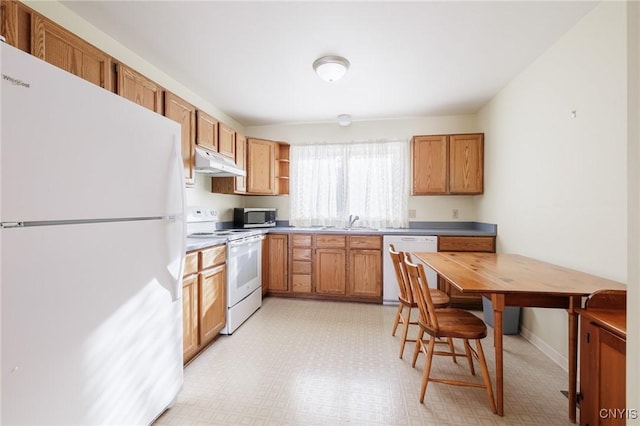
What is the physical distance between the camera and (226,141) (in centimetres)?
322

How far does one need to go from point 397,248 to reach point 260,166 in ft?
7.12

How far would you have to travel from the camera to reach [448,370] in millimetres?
2023

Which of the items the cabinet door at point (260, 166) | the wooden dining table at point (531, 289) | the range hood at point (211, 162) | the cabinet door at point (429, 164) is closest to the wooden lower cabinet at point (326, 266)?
the cabinet door at point (260, 166)

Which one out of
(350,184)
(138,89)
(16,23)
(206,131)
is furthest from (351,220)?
(16,23)

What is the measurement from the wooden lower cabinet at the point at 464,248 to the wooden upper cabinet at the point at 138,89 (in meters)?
3.23

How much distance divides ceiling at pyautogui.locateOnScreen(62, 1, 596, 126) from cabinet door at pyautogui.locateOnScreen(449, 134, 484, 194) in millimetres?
525

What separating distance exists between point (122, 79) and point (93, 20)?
0.49 metres

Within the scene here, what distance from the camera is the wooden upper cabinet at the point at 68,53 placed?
1.37m

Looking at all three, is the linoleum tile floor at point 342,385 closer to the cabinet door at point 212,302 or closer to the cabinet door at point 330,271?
the cabinet door at point 212,302

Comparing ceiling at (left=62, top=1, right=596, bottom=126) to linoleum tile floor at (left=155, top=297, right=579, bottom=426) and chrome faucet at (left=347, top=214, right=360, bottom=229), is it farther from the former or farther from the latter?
linoleum tile floor at (left=155, top=297, right=579, bottom=426)

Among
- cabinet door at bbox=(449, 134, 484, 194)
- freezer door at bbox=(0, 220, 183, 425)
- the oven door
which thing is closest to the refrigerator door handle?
freezer door at bbox=(0, 220, 183, 425)

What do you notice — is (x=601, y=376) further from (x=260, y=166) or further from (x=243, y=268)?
(x=260, y=166)

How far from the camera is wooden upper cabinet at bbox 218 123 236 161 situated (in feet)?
10.1

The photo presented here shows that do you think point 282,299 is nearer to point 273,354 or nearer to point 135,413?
point 273,354
